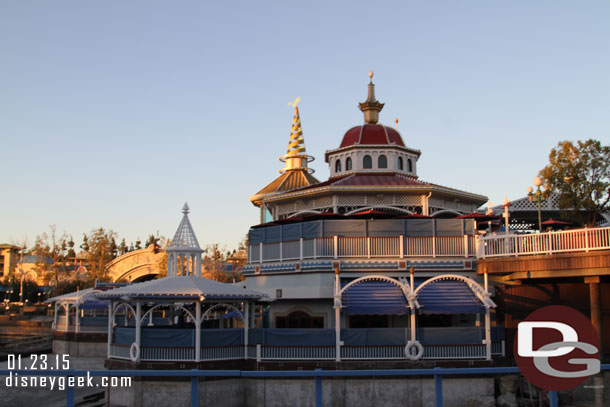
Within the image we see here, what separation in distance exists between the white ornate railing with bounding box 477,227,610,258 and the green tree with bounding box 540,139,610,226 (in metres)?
9.09

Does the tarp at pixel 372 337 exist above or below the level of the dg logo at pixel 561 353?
below

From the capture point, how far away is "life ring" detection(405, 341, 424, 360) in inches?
963

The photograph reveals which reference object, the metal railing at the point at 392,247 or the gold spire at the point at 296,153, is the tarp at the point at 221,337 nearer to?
the metal railing at the point at 392,247

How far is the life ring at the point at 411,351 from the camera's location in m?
24.5

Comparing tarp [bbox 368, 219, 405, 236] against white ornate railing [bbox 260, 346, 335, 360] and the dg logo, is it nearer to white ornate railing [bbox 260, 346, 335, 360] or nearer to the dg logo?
white ornate railing [bbox 260, 346, 335, 360]

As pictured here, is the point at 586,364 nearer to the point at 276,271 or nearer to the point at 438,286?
the point at 438,286

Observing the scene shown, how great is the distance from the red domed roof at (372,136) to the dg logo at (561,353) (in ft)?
107

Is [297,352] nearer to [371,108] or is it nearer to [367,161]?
[367,161]

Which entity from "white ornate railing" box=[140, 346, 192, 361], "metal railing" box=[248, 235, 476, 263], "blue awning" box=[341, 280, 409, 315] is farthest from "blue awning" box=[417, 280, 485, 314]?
"white ornate railing" box=[140, 346, 192, 361]

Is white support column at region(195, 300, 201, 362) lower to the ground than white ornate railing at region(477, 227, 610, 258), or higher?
lower

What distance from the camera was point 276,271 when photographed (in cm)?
3067

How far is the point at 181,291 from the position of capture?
77.3 ft

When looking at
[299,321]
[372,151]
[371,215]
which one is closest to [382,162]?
[372,151]

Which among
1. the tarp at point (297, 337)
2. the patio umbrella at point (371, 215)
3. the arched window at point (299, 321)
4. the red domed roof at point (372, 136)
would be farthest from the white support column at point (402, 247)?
the red domed roof at point (372, 136)
